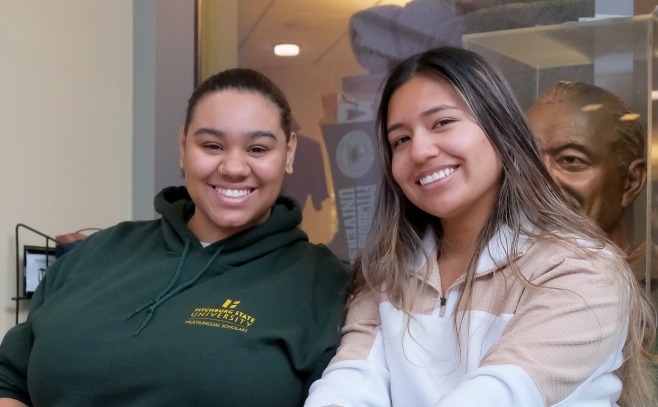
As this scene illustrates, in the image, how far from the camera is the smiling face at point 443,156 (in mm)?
1403

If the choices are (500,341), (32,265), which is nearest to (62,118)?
(32,265)

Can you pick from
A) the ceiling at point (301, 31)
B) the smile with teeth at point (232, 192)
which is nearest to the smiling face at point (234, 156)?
the smile with teeth at point (232, 192)

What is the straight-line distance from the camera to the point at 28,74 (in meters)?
2.46

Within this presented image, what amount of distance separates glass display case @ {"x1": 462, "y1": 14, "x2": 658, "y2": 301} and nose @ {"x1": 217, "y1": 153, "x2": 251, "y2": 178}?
647mm

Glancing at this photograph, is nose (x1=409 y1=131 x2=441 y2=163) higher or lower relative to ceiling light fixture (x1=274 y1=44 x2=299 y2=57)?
lower

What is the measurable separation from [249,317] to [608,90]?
2.91ft

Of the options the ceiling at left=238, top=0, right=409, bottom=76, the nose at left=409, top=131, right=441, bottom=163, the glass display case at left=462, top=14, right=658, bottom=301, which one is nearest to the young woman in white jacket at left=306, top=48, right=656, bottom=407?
the nose at left=409, top=131, right=441, bottom=163

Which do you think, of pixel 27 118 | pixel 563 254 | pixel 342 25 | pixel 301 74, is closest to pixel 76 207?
pixel 27 118

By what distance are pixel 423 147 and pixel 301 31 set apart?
50.1 inches

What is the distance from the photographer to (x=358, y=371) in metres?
1.45

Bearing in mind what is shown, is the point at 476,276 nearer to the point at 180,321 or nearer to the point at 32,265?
the point at 180,321

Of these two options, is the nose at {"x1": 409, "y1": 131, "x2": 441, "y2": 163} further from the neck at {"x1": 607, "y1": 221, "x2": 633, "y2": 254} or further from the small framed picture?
the small framed picture

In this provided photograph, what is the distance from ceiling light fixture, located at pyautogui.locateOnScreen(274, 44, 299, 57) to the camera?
2.59 meters

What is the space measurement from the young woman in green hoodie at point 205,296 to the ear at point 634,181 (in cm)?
60
